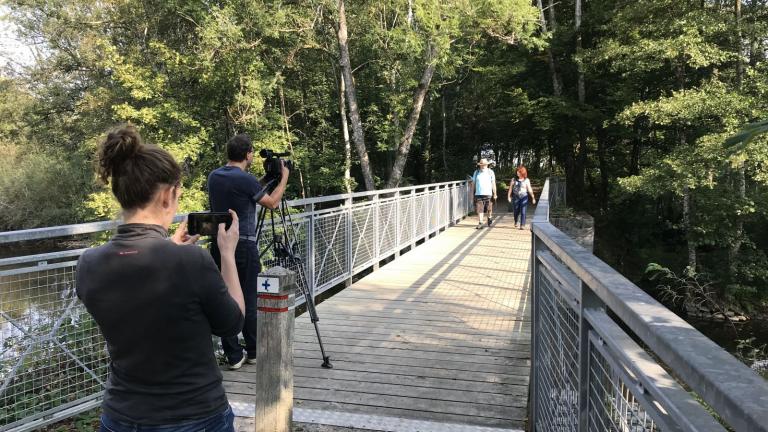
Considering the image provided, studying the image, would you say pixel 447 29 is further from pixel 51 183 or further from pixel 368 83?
pixel 51 183

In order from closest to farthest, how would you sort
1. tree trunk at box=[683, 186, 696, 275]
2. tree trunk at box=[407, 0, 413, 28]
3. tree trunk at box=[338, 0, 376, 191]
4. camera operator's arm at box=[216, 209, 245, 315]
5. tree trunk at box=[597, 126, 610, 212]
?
camera operator's arm at box=[216, 209, 245, 315], tree trunk at box=[683, 186, 696, 275], tree trunk at box=[407, 0, 413, 28], tree trunk at box=[338, 0, 376, 191], tree trunk at box=[597, 126, 610, 212]

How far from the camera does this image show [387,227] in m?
9.73

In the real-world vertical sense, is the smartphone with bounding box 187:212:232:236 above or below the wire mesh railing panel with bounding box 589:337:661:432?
above

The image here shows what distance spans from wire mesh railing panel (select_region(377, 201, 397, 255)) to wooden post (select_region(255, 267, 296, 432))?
633cm

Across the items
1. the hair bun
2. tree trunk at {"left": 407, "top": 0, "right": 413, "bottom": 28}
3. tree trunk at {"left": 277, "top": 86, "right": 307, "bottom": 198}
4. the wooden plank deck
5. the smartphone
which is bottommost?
the wooden plank deck

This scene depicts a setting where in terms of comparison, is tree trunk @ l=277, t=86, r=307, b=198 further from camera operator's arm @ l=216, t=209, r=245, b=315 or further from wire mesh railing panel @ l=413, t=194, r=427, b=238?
camera operator's arm @ l=216, t=209, r=245, b=315

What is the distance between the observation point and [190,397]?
1.57 m

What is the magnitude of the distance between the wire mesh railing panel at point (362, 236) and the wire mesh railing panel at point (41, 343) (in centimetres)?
472

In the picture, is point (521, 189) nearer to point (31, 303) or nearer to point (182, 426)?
point (31, 303)

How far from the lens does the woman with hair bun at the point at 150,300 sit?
1497 mm

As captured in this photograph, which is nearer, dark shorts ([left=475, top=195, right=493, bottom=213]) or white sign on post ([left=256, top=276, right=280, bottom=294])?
white sign on post ([left=256, top=276, right=280, bottom=294])

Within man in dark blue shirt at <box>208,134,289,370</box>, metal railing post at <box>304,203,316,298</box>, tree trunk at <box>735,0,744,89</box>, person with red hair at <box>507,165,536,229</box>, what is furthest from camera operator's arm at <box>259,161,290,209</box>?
tree trunk at <box>735,0,744,89</box>

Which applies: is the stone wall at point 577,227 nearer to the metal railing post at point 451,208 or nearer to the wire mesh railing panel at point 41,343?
the metal railing post at point 451,208

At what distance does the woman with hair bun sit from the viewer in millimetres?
1497
